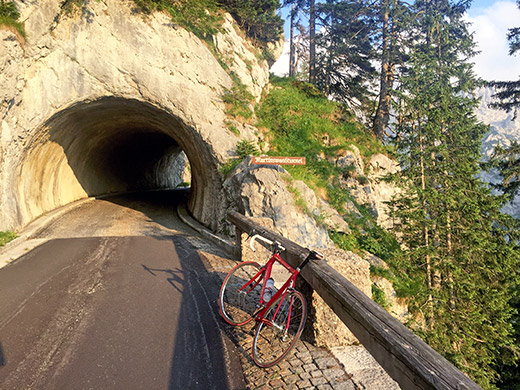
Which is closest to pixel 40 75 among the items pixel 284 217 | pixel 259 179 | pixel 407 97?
pixel 259 179

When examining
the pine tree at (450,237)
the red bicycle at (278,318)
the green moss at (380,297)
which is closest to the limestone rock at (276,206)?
the green moss at (380,297)

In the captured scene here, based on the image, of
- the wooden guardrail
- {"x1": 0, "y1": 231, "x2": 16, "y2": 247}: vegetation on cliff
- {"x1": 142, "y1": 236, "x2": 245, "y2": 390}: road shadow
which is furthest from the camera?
{"x1": 0, "y1": 231, "x2": 16, "y2": 247}: vegetation on cliff

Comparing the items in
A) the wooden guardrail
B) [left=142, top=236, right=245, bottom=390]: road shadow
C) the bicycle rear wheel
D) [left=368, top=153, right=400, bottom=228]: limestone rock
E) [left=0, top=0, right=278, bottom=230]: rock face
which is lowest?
[left=142, top=236, right=245, bottom=390]: road shadow

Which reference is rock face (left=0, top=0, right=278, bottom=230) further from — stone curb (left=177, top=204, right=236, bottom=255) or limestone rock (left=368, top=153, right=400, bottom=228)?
limestone rock (left=368, top=153, right=400, bottom=228)

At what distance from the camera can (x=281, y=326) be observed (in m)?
3.93

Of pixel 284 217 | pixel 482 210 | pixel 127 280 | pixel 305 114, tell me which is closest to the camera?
pixel 127 280

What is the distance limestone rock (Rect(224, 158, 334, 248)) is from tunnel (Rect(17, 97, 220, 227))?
268 cm

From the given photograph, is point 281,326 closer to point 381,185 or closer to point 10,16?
point 10,16

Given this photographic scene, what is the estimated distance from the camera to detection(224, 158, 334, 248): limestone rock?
9820mm

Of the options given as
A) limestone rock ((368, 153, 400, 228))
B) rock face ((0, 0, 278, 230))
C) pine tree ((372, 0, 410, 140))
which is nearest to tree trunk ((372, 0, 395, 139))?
pine tree ((372, 0, 410, 140))

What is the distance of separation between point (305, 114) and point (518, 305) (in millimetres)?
14556

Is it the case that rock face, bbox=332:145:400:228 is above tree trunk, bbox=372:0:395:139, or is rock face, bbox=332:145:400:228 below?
below

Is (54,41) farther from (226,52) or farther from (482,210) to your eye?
(482,210)

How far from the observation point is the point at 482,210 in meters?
11.8
